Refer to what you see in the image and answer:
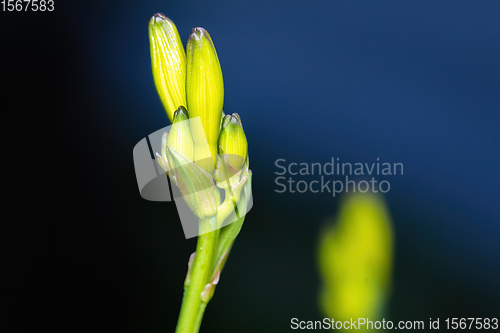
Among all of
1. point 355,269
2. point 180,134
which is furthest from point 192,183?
point 355,269

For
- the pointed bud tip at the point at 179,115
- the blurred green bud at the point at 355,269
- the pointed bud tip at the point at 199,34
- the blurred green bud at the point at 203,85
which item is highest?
the pointed bud tip at the point at 199,34

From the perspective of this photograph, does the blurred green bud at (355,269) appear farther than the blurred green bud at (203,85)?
Yes

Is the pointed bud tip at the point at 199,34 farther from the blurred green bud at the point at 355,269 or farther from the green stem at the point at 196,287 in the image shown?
the blurred green bud at the point at 355,269

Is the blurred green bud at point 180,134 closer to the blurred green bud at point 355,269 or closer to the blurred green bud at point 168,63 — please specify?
the blurred green bud at point 168,63

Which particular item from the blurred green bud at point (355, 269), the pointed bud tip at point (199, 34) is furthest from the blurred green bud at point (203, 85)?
the blurred green bud at point (355, 269)

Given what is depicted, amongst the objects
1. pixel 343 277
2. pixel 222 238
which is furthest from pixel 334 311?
pixel 222 238

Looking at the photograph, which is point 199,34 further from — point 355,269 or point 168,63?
point 355,269

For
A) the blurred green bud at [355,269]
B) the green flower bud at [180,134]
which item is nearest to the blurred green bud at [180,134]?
the green flower bud at [180,134]

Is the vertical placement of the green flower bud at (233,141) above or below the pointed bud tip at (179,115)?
below
